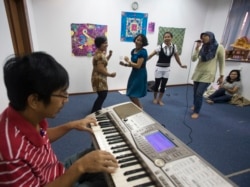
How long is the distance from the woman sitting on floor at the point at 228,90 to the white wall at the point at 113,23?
6.6 inches

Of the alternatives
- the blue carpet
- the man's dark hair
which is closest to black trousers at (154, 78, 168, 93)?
the blue carpet

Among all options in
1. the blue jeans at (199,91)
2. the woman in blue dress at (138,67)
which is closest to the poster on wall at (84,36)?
the woman in blue dress at (138,67)

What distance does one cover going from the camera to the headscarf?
102 inches

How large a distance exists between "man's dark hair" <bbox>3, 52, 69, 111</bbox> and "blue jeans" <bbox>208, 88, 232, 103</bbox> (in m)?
A: 3.98

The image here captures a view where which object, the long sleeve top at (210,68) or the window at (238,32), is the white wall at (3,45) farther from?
the window at (238,32)

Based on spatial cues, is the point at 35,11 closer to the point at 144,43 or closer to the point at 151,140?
the point at 144,43

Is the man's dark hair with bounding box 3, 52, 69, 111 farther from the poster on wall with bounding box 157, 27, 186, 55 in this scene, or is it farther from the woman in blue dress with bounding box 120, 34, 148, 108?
the poster on wall with bounding box 157, 27, 186, 55

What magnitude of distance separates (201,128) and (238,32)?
2694mm

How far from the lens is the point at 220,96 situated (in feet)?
12.9

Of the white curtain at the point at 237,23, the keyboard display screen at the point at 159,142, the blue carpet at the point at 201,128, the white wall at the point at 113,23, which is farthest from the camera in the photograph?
the white curtain at the point at 237,23

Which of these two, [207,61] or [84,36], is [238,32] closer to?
[207,61]

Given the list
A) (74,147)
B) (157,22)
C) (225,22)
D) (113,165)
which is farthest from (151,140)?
(225,22)

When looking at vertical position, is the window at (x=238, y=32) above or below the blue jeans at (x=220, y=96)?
above

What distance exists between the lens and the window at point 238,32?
3758 millimetres
